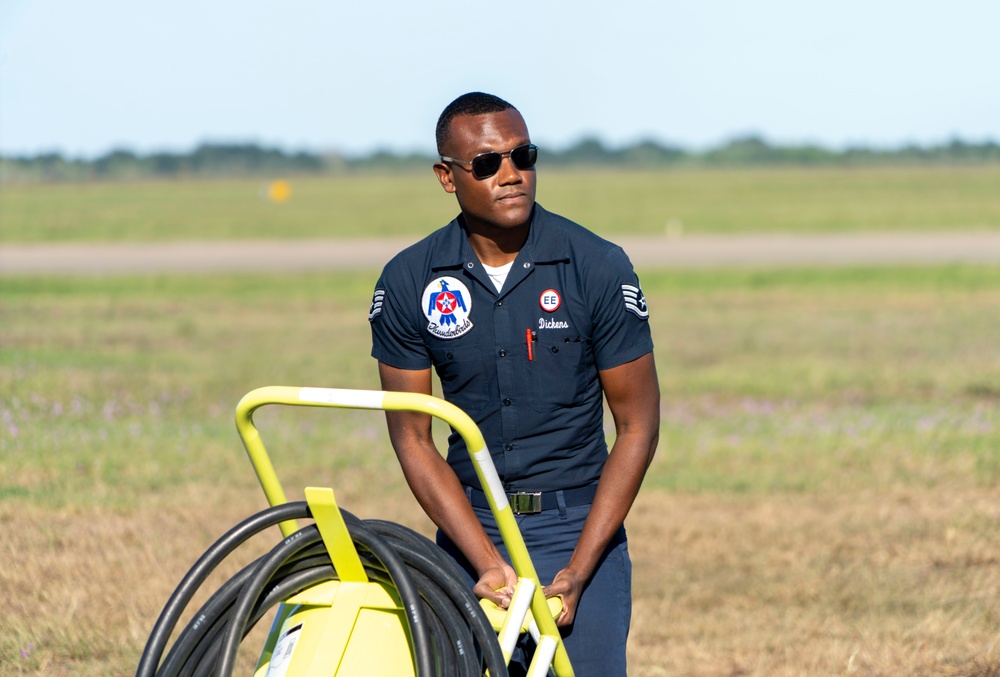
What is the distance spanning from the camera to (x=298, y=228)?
164 feet

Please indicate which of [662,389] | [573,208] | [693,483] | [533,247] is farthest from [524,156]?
[573,208]

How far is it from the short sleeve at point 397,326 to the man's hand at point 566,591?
25.5 inches

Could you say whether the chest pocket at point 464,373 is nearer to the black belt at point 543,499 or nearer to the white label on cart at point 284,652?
the black belt at point 543,499

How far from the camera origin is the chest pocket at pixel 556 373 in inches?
129

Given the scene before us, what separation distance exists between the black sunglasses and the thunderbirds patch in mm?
276

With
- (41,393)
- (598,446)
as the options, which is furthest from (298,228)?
(598,446)

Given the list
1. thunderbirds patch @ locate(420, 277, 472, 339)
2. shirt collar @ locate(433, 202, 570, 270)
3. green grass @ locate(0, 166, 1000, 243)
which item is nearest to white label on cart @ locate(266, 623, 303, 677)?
thunderbirds patch @ locate(420, 277, 472, 339)

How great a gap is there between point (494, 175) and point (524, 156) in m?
0.09

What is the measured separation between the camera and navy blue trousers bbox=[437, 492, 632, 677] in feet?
10.7

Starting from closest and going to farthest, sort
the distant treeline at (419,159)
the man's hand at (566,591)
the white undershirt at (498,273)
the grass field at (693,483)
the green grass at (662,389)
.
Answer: the man's hand at (566,591) < the white undershirt at (498,273) < the grass field at (693,483) < the green grass at (662,389) < the distant treeline at (419,159)

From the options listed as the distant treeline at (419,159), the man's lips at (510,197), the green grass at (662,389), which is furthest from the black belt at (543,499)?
the distant treeline at (419,159)

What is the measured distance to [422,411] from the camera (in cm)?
259

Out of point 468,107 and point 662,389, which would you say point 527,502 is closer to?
point 468,107

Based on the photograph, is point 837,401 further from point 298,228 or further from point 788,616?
point 298,228
